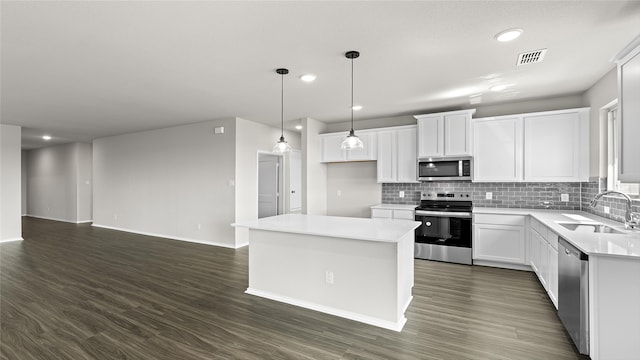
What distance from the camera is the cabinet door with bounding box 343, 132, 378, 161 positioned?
5438 millimetres

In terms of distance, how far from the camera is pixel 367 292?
2748 mm

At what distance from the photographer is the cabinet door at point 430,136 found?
4777 millimetres

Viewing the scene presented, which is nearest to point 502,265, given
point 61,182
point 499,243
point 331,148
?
point 499,243

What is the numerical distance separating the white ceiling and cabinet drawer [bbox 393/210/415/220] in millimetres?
1713

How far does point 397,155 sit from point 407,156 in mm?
175

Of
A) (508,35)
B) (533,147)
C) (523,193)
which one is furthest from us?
(523,193)

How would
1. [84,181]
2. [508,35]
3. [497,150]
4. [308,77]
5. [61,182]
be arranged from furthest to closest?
[61,182], [84,181], [497,150], [308,77], [508,35]

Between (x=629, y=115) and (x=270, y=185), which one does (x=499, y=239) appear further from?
(x=270, y=185)

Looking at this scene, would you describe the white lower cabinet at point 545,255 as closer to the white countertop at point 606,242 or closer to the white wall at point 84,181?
the white countertop at point 606,242

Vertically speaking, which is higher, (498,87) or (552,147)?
(498,87)

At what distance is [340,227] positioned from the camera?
2.96 metres

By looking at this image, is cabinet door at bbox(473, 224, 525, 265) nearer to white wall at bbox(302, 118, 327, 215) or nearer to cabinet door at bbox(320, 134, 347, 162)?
cabinet door at bbox(320, 134, 347, 162)

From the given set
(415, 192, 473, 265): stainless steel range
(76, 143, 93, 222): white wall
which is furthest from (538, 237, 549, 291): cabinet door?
(76, 143, 93, 222): white wall

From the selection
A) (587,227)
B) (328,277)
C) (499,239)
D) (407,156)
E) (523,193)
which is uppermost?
(407,156)
